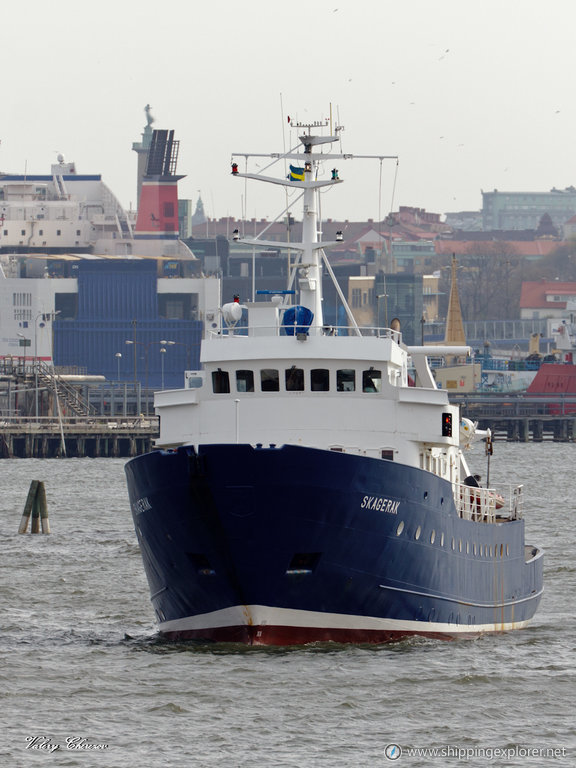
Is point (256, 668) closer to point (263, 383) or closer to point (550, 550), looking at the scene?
point (263, 383)

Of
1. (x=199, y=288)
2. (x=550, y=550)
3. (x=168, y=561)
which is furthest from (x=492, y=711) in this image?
(x=199, y=288)

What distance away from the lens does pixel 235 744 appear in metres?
25.9

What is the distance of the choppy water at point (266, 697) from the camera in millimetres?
25547

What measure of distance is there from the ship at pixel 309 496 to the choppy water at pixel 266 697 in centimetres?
77

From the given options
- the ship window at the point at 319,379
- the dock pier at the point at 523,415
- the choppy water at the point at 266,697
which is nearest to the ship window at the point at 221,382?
the ship window at the point at 319,379

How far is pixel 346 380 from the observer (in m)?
34.3

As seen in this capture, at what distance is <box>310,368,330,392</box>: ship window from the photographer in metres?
→ 34.3

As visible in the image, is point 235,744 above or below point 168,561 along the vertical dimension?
below

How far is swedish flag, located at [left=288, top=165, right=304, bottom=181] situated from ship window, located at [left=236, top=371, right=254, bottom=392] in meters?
5.00

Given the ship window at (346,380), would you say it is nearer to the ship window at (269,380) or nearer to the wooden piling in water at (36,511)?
the ship window at (269,380)

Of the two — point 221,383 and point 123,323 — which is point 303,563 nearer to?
point 221,383

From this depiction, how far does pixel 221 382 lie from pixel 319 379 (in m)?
2.01

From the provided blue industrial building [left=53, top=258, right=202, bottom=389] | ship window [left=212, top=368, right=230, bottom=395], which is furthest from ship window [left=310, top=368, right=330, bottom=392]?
blue industrial building [left=53, top=258, right=202, bottom=389]

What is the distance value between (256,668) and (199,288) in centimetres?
15557
